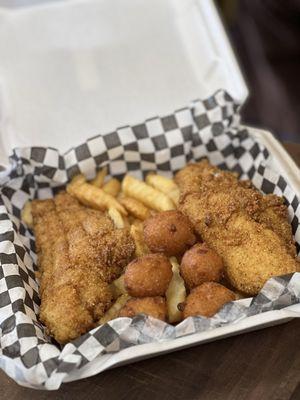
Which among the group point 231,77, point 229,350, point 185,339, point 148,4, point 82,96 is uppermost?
point 148,4

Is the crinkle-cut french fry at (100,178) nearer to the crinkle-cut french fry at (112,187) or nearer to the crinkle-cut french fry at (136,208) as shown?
the crinkle-cut french fry at (112,187)

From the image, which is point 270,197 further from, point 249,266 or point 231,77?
point 231,77

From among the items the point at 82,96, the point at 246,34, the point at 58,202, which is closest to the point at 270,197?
the point at 58,202

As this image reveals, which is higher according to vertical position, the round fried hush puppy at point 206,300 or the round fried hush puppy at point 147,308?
the round fried hush puppy at point 147,308

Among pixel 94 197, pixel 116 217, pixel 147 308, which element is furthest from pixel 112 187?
pixel 147 308

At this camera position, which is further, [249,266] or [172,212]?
[172,212]

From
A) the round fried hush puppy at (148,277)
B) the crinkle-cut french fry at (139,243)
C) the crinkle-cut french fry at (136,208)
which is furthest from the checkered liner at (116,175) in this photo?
the crinkle-cut french fry at (139,243)

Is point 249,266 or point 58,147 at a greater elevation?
point 58,147
